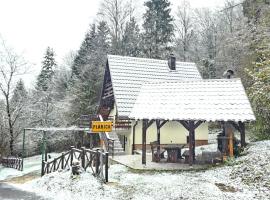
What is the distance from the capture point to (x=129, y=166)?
14703 millimetres

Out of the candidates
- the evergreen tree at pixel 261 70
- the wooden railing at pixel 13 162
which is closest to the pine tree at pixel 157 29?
the evergreen tree at pixel 261 70

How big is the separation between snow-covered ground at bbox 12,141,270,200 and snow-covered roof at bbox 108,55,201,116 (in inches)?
340

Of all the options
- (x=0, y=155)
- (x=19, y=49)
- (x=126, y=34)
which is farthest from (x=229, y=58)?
(x=0, y=155)

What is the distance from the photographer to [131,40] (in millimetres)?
37531

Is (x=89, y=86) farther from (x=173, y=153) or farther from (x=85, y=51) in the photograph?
(x=173, y=153)

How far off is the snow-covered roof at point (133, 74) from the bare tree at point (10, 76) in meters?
10.0

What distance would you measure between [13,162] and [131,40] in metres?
20.7

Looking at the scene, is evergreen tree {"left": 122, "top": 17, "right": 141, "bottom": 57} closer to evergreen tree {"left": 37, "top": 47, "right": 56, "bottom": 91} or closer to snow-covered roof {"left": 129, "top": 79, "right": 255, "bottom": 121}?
evergreen tree {"left": 37, "top": 47, "right": 56, "bottom": 91}

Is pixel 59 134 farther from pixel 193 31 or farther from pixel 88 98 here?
pixel 193 31

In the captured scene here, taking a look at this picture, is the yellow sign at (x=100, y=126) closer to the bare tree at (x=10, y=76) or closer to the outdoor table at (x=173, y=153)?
the outdoor table at (x=173, y=153)

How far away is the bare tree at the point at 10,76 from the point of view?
27.0 metres

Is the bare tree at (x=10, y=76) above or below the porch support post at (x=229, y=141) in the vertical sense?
above

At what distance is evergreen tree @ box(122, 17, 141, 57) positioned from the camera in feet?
122

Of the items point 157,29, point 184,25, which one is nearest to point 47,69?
point 157,29
